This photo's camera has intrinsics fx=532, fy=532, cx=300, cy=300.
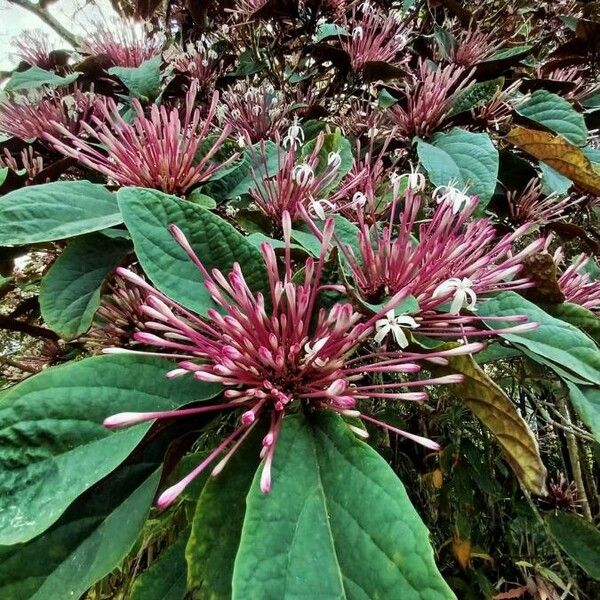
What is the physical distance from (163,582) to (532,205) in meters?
0.74

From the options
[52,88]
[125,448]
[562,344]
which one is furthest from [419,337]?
[52,88]

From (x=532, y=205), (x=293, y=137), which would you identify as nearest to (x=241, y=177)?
(x=293, y=137)

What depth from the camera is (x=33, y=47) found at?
4.13ft

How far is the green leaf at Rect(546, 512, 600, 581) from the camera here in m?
0.86

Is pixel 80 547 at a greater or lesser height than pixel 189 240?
lesser

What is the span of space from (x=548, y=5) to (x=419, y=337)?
1437mm

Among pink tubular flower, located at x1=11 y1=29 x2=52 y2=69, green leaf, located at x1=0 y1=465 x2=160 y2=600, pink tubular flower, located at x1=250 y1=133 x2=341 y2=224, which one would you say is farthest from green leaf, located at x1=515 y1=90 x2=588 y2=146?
pink tubular flower, located at x1=11 y1=29 x2=52 y2=69

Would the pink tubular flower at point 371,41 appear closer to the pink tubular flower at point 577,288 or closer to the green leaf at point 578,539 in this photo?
the pink tubular flower at point 577,288

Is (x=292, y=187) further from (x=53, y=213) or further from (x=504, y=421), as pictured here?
(x=504, y=421)

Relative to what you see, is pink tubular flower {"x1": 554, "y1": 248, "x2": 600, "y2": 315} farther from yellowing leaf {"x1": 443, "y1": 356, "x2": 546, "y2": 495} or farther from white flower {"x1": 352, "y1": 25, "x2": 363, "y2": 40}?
white flower {"x1": 352, "y1": 25, "x2": 363, "y2": 40}

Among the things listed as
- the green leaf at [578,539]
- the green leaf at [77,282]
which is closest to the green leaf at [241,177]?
the green leaf at [77,282]

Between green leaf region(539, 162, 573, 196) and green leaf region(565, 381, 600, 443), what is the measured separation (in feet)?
1.17

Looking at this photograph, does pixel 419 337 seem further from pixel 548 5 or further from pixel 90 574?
pixel 548 5

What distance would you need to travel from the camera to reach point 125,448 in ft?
1.20
